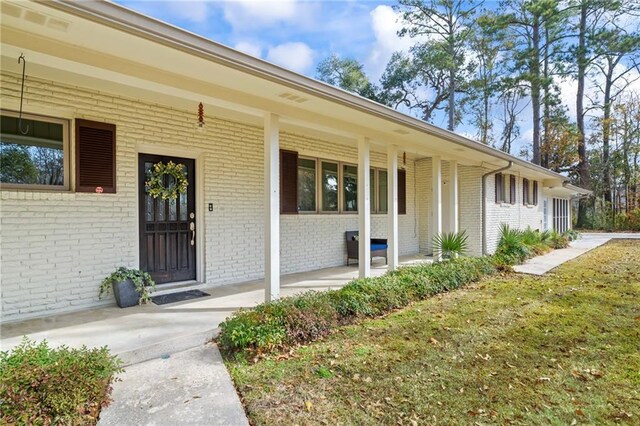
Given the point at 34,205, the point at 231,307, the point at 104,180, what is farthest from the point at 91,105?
the point at 231,307

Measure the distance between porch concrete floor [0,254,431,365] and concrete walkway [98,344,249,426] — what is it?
0.17 m

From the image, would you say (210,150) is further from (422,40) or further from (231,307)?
(422,40)

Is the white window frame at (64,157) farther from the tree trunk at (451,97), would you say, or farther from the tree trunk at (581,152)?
the tree trunk at (581,152)

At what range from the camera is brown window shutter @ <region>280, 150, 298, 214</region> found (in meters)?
A: 6.94

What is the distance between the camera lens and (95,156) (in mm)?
4652

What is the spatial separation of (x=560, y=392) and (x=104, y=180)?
5425mm

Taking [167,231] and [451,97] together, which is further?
[451,97]

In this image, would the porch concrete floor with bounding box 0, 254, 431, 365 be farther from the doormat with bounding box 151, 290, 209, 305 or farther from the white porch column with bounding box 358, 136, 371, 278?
the white porch column with bounding box 358, 136, 371, 278

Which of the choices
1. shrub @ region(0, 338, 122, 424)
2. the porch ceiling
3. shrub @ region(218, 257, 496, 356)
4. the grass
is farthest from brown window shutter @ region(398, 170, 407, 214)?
shrub @ region(0, 338, 122, 424)

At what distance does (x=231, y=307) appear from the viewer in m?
4.77

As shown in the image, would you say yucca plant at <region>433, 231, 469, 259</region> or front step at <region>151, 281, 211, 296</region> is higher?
yucca plant at <region>433, 231, 469, 259</region>

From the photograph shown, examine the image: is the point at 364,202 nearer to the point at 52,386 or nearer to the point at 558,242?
the point at 52,386

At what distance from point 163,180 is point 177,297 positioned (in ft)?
5.82

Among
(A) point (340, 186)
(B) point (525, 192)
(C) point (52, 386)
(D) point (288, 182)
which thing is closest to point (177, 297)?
(C) point (52, 386)
